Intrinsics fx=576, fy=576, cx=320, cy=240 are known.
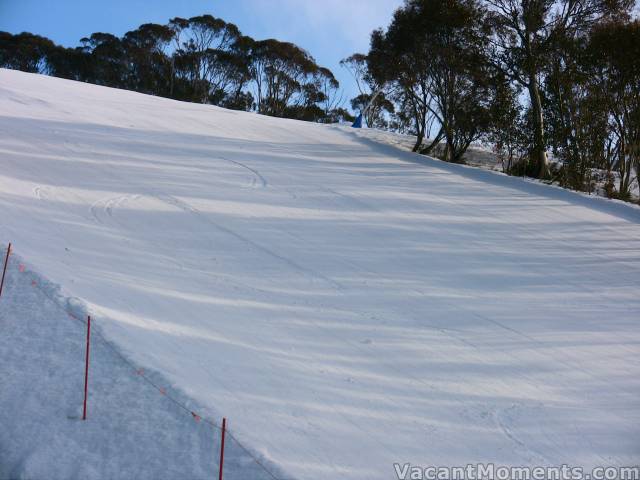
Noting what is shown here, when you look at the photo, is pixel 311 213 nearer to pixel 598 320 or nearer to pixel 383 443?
pixel 598 320

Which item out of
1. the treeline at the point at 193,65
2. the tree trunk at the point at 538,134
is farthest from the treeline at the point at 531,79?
the treeline at the point at 193,65

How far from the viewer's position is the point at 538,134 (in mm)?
18000

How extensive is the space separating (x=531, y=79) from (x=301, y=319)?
45.3 ft

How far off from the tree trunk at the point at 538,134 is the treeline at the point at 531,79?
0.03m

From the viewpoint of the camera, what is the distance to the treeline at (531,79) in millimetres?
15719

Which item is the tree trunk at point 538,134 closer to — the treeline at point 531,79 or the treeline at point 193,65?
the treeline at point 531,79

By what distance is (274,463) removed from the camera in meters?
4.59

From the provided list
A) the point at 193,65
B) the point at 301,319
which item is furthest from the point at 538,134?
the point at 193,65

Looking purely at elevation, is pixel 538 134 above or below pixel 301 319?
above

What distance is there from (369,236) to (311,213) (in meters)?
1.67

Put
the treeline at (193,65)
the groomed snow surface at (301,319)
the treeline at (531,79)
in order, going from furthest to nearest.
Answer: the treeline at (193,65) → the treeline at (531,79) → the groomed snow surface at (301,319)

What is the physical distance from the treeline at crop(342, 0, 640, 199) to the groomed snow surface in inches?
96.5

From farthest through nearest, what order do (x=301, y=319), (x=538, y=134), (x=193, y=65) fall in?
(x=193, y=65) < (x=538, y=134) < (x=301, y=319)

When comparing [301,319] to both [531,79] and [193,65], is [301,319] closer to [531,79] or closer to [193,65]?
[531,79]
